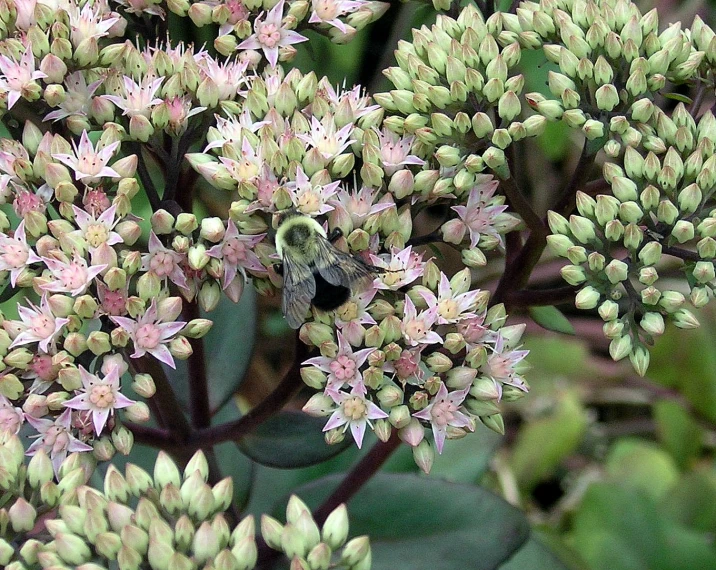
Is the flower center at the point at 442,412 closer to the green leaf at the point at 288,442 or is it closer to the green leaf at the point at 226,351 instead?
the green leaf at the point at 288,442

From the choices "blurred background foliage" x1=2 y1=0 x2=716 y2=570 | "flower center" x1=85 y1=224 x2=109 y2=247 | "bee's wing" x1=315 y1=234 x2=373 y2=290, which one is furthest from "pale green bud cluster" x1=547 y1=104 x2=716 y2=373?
"flower center" x1=85 y1=224 x2=109 y2=247

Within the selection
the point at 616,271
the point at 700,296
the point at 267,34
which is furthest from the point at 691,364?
the point at 267,34

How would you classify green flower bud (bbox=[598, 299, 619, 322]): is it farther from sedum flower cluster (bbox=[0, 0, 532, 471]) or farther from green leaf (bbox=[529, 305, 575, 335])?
green leaf (bbox=[529, 305, 575, 335])

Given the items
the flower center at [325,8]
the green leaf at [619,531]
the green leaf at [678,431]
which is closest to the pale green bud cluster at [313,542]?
the flower center at [325,8]

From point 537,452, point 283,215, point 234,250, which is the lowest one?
point 537,452

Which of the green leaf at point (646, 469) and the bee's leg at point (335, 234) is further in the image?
the green leaf at point (646, 469)

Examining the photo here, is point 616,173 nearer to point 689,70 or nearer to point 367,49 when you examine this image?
point 689,70

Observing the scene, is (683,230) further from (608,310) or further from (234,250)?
A: (234,250)

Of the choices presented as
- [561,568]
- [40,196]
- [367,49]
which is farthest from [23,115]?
A: [367,49]
